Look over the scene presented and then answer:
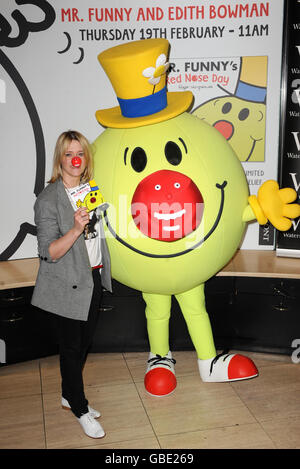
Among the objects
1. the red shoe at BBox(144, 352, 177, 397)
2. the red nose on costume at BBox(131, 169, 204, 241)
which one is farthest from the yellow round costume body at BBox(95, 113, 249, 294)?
the red shoe at BBox(144, 352, 177, 397)

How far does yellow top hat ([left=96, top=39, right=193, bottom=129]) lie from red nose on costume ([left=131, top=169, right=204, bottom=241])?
0.94 feet

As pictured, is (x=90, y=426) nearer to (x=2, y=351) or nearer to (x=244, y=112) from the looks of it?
(x=2, y=351)

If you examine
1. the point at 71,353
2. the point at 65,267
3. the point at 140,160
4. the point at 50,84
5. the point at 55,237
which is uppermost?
the point at 50,84

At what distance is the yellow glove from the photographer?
7.84ft

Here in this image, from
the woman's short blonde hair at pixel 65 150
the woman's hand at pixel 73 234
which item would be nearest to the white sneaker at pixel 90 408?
the woman's hand at pixel 73 234

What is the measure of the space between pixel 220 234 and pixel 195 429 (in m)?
0.94

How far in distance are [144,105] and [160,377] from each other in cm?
143

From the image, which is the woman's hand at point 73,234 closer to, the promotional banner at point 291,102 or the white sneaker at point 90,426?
the white sneaker at point 90,426

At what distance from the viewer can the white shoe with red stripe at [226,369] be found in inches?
107

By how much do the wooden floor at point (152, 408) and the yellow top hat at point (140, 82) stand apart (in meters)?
1.44

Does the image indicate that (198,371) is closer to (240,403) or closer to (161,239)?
(240,403)

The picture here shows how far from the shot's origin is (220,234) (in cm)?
237

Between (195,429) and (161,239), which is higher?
(161,239)
